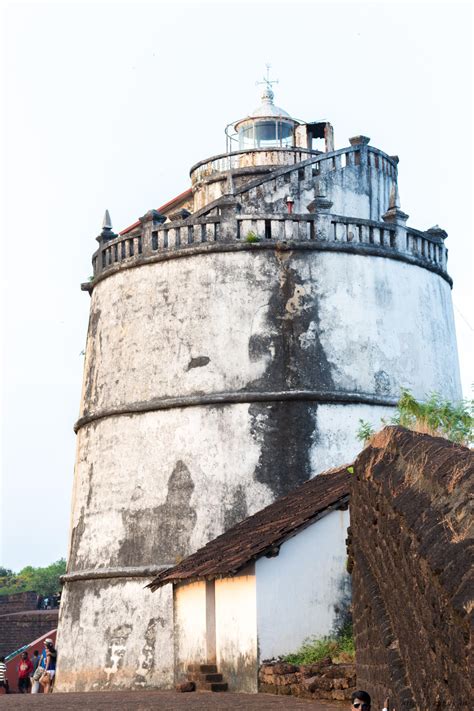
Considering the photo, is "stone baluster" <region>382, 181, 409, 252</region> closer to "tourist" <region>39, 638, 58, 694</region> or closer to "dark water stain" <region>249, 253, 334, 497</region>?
"dark water stain" <region>249, 253, 334, 497</region>

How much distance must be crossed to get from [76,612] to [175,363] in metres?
3.93

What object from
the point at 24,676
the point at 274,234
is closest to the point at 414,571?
the point at 274,234

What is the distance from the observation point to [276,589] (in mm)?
13531

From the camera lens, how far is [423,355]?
1905 centimetres

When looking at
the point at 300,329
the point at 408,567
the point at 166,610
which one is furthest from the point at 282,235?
the point at 408,567

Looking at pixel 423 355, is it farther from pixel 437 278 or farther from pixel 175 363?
pixel 175 363

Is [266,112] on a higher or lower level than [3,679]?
higher

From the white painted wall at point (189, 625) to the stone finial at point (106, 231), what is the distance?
6.37 m

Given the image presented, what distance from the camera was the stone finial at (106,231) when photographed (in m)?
20.2

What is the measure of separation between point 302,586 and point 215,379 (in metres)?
4.98

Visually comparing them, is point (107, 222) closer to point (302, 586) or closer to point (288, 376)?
point (288, 376)

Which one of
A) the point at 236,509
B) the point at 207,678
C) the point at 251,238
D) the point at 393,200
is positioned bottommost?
the point at 207,678

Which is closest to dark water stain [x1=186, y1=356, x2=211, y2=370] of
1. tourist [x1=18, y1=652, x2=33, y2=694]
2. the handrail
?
the handrail

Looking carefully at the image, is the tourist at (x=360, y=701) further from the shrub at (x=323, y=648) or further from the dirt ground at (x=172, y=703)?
the shrub at (x=323, y=648)
